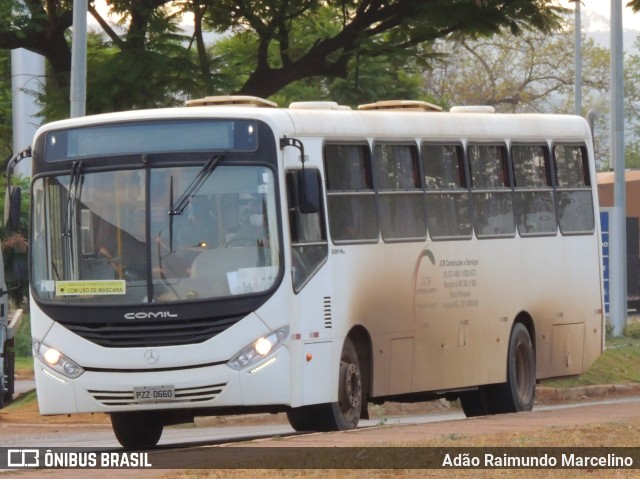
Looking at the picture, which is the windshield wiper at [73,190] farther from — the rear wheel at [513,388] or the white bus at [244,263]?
the rear wheel at [513,388]

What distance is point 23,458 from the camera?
14.1m

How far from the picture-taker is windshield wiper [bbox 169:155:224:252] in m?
14.5

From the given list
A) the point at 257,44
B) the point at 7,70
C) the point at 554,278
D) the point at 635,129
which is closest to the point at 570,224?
the point at 554,278

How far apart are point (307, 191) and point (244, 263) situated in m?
0.82

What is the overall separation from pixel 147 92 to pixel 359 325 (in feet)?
30.8

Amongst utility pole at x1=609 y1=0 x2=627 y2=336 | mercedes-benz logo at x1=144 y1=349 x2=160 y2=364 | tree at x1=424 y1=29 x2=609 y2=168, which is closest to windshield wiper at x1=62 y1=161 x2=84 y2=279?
mercedes-benz logo at x1=144 y1=349 x2=160 y2=364

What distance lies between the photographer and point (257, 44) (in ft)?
93.6

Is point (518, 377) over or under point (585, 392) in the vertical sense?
over

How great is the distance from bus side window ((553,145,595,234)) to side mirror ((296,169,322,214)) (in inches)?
225

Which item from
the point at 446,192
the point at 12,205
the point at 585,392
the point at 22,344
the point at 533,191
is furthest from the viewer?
the point at 22,344

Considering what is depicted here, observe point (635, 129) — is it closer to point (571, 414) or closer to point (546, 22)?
point (546, 22)

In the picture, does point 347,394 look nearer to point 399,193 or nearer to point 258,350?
point 258,350

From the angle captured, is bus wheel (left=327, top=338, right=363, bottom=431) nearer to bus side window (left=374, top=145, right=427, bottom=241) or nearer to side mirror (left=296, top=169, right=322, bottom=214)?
bus side window (left=374, top=145, right=427, bottom=241)

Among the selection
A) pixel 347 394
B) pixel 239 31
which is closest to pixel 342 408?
pixel 347 394
